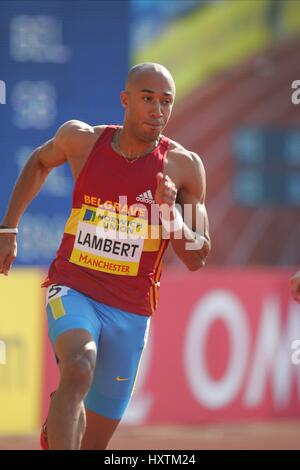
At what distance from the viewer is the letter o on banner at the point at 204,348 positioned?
10898 mm

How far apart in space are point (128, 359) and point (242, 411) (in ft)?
18.5

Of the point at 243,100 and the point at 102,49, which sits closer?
the point at 102,49

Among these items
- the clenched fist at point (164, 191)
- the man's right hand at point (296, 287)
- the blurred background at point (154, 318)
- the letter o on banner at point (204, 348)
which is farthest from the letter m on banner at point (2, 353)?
the clenched fist at point (164, 191)

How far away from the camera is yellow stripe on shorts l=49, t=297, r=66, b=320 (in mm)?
5504

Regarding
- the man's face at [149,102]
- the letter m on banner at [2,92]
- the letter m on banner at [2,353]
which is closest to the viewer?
the man's face at [149,102]

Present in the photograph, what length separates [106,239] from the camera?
575cm

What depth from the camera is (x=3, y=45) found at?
34.6ft

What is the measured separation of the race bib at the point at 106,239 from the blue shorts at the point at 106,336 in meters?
0.19

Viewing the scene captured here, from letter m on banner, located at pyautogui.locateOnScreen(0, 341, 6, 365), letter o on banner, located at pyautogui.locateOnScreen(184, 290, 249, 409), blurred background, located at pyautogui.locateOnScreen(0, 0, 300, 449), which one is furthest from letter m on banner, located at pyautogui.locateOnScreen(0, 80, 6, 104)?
letter o on banner, located at pyautogui.locateOnScreen(184, 290, 249, 409)

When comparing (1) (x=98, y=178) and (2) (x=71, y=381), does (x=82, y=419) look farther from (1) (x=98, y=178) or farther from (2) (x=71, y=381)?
(1) (x=98, y=178)

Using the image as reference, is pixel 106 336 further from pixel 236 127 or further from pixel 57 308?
pixel 236 127

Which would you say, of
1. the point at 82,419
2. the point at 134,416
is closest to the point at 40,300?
the point at 134,416

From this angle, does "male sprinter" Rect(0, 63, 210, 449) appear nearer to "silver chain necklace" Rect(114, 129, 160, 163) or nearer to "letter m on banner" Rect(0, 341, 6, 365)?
"silver chain necklace" Rect(114, 129, 160, 163)

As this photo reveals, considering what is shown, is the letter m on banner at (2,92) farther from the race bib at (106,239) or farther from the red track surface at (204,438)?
the race bib at (106,239)
